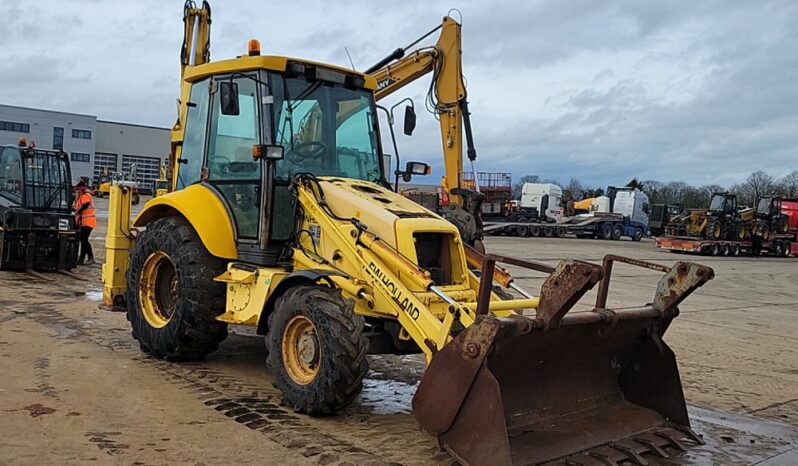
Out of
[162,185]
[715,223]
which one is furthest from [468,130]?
[715,223]

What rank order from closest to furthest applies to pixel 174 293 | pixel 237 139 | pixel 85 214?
pixel 237 139, pixel 174 293, pixel 85 214

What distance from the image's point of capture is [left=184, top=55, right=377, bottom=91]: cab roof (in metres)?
6.45

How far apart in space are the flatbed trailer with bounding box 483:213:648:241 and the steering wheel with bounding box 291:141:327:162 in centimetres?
3082

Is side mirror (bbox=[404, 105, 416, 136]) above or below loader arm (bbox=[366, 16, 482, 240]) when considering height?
below

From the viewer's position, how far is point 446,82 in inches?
524

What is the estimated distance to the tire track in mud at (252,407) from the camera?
466cm

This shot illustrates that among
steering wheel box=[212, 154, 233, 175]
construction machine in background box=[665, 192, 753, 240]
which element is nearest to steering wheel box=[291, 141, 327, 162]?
steering wheel box=[212, 154, 233, 175]

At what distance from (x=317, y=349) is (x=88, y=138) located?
247 ft

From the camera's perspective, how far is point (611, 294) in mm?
15039

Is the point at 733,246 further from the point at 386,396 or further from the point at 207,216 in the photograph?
the point at 207,216

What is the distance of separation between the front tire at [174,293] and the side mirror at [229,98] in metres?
1.29

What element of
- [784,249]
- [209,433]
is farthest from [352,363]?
[784,249]

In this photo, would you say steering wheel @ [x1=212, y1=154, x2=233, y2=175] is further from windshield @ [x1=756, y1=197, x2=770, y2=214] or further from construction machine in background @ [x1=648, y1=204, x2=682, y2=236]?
construction machine in background @ [x1=648, y1=204, x2=682, y2=236]

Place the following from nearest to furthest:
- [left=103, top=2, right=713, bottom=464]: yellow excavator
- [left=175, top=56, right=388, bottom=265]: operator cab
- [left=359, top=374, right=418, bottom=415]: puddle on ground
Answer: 1. [left=103, top=2, right=713, bottom=464]: yellow excavator
2. [left=359, top=374, right=418, bottom=415]: puddle on ground
3. [left=175, top=56, right=388, bottom=265]: operator cab
